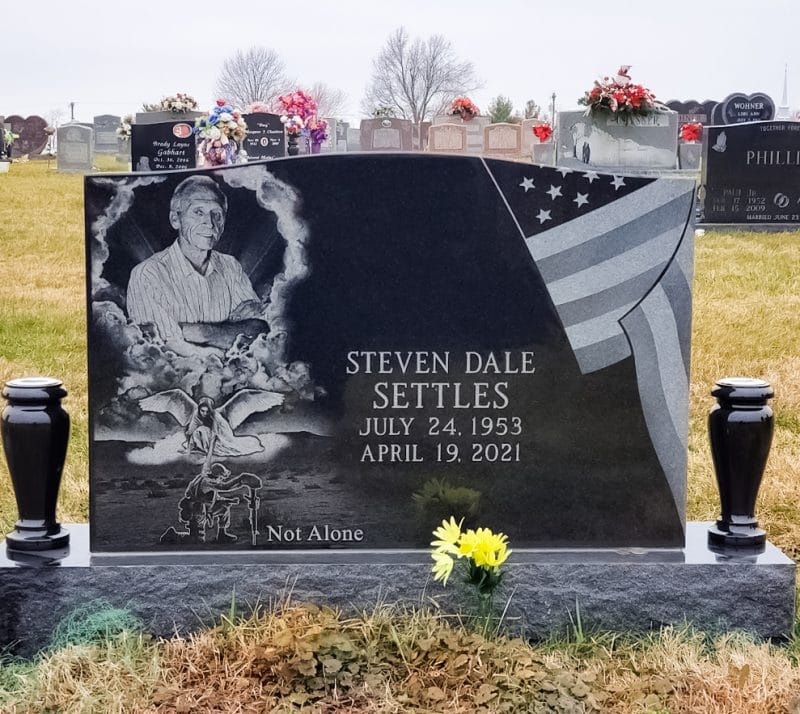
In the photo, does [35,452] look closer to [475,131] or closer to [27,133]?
[475,131]

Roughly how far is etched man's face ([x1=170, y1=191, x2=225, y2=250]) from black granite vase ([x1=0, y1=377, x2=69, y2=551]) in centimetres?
68

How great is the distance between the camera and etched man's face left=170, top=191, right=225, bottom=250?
12.0 feet

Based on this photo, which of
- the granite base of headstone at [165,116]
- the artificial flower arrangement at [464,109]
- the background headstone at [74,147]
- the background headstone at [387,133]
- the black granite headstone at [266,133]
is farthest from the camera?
the artificial flower arrangement at [464,109]

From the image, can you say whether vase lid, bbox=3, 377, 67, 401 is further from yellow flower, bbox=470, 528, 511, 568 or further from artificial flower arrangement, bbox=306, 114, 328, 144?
artificial flower arrangement, bbox=306, 114, 328, 144

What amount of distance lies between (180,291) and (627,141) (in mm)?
14191

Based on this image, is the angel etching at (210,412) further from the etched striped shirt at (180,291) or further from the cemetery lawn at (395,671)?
the cemetery lawn at (395,671)

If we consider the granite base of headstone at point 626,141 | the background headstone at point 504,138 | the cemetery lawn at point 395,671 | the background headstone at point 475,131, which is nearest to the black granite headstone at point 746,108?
the granite base of headstone at point 626,141

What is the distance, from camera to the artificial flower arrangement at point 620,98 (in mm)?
16328

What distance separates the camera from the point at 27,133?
3819 centimetres

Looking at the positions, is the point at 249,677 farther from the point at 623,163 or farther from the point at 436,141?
the point at 436,141

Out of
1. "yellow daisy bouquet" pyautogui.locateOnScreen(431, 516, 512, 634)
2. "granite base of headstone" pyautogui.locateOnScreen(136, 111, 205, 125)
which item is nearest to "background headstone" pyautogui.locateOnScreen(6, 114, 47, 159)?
"granite base of headstone" pyautogui.locateOnScreen(136, 111, 205, 125)

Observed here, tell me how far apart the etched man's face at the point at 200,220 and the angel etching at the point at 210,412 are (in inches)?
19.9

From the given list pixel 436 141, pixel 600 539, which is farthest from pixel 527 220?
pixel 436 141

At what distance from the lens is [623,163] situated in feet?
55.5
